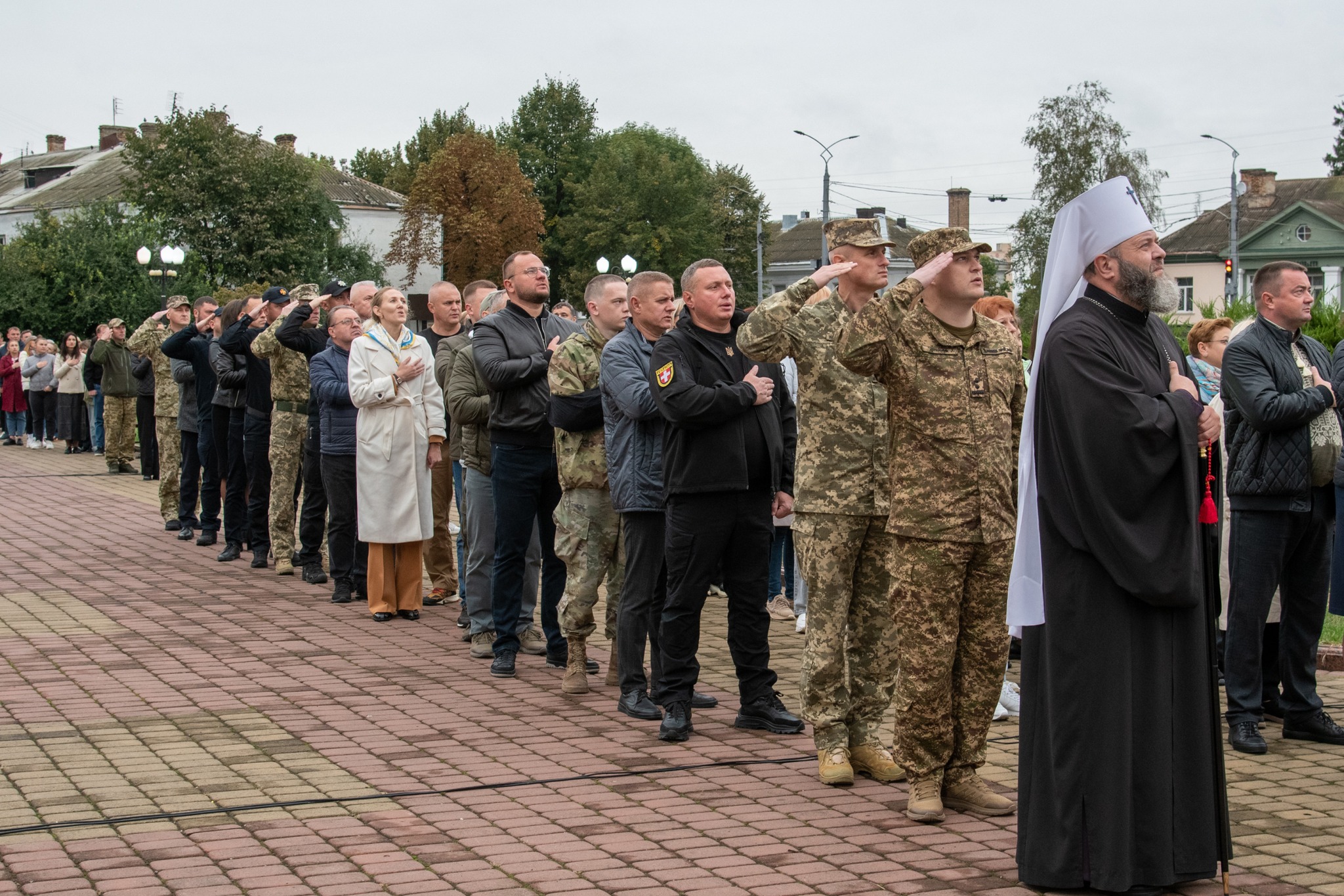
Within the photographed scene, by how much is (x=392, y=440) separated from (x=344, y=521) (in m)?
0.90

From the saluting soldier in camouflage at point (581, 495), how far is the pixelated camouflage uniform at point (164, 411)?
8.07m

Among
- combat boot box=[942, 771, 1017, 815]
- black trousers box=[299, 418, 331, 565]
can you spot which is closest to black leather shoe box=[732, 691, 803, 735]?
combat boot box=[942, 771, 1017, 815]

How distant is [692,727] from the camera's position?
696 cm

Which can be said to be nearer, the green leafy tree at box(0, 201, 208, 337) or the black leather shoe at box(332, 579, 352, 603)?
the black leather shoe at box(332, 579, 352, 603)

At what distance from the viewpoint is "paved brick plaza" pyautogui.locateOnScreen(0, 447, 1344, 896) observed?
15.7 feet

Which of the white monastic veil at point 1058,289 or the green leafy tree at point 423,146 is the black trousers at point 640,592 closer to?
the white monastic veil at point 1058,289

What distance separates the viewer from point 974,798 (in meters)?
5.56

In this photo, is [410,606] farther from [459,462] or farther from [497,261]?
[497,261]

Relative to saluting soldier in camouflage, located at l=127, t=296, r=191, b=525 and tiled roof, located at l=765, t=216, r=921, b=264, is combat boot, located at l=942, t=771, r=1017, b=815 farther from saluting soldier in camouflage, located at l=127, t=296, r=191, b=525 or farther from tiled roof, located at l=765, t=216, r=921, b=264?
tiled roof, located at l=765, t=216, r=921, b=264

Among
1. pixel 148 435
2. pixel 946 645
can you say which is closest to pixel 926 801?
pixel 946 645

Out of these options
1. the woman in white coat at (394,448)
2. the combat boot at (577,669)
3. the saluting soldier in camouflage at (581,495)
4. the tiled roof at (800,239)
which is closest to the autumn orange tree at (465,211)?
the tiled roof at (800,239)

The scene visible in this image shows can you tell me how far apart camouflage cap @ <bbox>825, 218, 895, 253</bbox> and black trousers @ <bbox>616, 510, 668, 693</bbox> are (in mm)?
1803

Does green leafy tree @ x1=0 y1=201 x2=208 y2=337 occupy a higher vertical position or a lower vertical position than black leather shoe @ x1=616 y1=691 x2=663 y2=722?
higher

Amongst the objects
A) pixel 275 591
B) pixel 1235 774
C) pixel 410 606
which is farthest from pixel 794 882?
pixel 275 591
